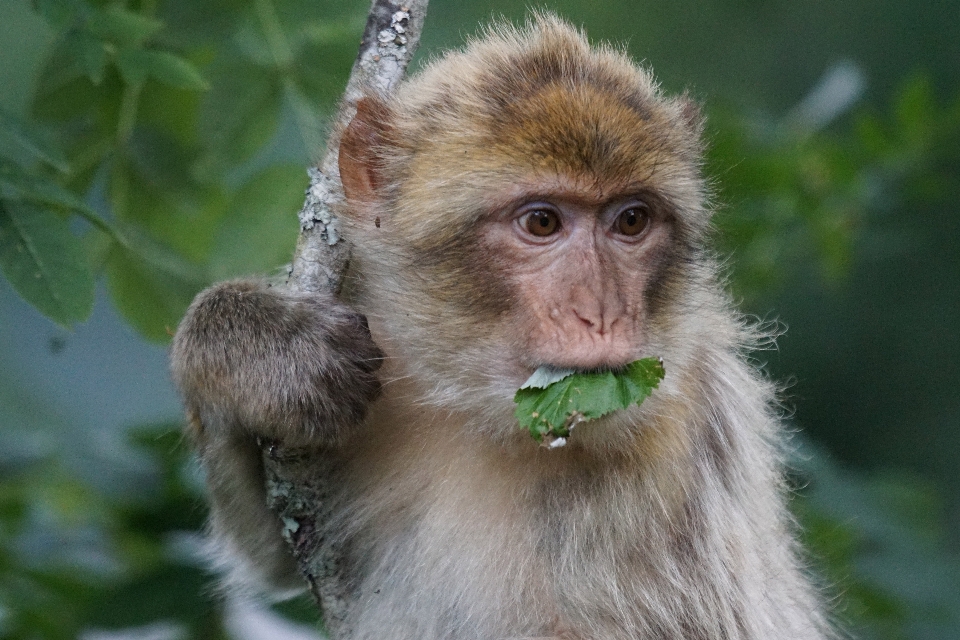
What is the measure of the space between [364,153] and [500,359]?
887mm

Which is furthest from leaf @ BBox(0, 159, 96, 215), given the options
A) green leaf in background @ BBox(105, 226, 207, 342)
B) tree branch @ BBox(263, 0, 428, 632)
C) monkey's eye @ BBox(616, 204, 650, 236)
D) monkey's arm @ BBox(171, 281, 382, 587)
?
monkey's eye @ BBox(616, 204, 650, 236)

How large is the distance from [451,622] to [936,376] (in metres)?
7.34

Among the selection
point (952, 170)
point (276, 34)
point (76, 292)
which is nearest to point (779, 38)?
point (952, 170)

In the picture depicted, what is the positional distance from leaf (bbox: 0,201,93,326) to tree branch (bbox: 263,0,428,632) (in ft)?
2.18

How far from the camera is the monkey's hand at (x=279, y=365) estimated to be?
12.2 ft

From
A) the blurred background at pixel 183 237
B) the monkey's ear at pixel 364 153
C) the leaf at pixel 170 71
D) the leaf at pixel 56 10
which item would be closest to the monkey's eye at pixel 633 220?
the blurred background at pixel 183 237

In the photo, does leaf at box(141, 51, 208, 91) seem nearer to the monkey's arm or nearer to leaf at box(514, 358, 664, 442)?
the monkey's arm

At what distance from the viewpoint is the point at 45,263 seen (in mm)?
3469

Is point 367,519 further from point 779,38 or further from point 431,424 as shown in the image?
point 779,38

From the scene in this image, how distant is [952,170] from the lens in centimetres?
817

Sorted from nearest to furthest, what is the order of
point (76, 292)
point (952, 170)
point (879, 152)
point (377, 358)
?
1. point (76, 292)
2. point (377, 358)
3. point (879, 152)
4. point (952, 170)

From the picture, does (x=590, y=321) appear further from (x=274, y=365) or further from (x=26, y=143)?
(x=26, y=143)

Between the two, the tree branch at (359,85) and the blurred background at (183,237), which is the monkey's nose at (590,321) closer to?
the tree branch at (359,85)

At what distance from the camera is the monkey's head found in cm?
369
